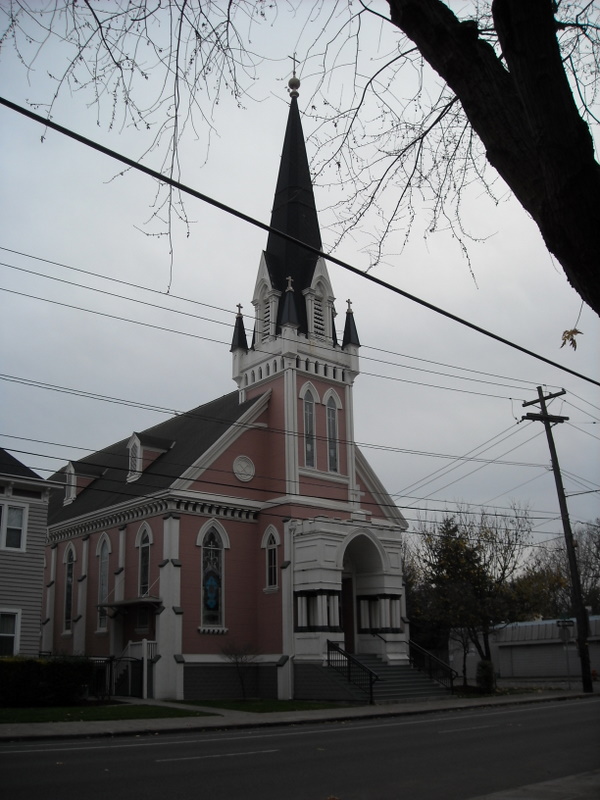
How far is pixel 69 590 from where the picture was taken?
3928 centimetres

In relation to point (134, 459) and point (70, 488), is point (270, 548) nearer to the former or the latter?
point (134, 459)

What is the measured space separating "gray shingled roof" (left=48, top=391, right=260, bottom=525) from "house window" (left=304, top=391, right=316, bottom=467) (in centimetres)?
219

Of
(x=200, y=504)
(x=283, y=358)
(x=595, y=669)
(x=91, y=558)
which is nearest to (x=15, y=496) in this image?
(x=200, y=504)

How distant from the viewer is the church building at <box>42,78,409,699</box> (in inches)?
1238

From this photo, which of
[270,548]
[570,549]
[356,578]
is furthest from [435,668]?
[270,548]

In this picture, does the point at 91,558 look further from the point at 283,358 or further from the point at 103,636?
the point at 283,358

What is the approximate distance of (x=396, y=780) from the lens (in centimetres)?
1114

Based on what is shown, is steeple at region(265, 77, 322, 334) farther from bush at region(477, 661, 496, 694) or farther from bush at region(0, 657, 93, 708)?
bush at region(0, 657, 93, 708)

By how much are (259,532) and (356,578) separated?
4.61m

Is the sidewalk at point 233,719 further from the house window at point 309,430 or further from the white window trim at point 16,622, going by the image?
the house window at point 309,430

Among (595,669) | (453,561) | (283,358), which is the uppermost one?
(283,358)

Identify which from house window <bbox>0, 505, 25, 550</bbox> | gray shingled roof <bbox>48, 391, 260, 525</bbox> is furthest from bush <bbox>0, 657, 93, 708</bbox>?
gray shingled roof <bbox>48, 391, 260, 525</bbox>

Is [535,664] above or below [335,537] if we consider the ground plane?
below

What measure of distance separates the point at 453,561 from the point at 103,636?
1568 cm
